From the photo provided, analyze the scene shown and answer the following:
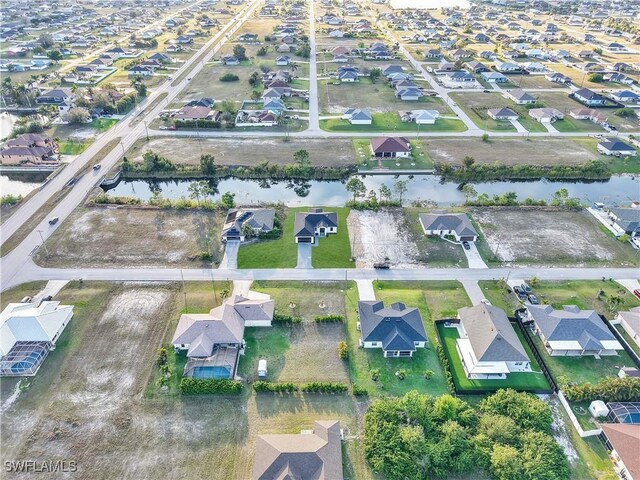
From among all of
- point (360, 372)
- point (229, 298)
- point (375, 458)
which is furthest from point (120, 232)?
point (375, 458)

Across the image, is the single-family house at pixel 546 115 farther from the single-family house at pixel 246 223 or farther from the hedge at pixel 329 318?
the hedge at pixel 329 318

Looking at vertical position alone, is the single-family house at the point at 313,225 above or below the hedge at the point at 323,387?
above

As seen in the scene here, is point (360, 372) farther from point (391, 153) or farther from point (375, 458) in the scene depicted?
point (391, 153)

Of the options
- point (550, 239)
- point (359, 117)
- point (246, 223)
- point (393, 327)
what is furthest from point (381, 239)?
point (359, 117)

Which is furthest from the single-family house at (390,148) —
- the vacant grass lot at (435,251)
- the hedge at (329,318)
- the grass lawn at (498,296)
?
the hedge at (329,318)

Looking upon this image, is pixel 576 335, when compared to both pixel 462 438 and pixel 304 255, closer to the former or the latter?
pixel 462 438
